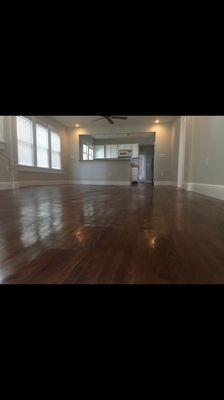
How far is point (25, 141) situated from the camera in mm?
5539

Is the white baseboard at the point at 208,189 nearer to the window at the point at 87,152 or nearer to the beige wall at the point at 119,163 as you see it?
the beige wall at the point at 119,163

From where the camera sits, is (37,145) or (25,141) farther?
(37,145)

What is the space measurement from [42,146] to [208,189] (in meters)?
5.24

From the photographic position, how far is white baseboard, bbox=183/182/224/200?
8.99ft

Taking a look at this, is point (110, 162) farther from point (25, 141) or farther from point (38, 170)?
point (25, 141)

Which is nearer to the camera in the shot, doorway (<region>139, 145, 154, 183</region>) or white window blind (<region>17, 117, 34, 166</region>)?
white window blind (<region>17, 117, 34, 166</region>)

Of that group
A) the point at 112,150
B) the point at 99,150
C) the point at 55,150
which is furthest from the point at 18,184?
the point at 112,150

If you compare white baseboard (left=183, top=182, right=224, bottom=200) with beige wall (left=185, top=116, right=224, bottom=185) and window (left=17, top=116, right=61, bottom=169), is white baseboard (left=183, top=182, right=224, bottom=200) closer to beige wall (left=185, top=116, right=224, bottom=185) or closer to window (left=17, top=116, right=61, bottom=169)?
beige wall (left=185, top=116, right=224, bottom=185)

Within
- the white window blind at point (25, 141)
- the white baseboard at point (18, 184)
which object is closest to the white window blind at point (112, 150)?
the white baseboard at point (18, 184)

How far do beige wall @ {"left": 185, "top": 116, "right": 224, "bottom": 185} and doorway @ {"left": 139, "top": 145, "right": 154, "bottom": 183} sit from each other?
745 cm

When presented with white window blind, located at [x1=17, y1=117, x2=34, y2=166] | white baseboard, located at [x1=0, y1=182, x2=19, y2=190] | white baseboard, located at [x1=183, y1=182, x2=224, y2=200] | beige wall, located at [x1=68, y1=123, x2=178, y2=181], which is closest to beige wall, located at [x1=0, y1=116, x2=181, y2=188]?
beige wall, located at [x1=68, y1=123, x2=178, y2=181]

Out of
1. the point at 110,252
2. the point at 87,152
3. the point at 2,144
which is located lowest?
the point at 110,252
